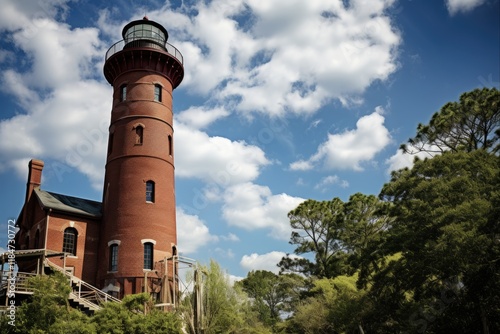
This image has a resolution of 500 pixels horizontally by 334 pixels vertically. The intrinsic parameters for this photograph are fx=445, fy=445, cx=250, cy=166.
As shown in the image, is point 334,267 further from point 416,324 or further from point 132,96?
point 132,96

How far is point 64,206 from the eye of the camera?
27.2m

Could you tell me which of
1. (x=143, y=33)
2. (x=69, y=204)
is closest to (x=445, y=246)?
(x=69, y=204)

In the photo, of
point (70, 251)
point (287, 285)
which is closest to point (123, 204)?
point (70, 251)

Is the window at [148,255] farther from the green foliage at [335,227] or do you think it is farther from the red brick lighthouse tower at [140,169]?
the green foliage at [335,227]

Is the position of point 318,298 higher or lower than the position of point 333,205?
lower

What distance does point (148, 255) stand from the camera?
26.9m

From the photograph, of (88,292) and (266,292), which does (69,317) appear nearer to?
(88,292)

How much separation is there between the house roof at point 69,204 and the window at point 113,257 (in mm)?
2494

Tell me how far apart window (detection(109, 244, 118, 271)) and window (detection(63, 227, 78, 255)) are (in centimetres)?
211

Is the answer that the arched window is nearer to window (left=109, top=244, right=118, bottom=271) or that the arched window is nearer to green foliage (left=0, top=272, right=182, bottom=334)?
window (left=109, top=244, right=118, bottom=271)

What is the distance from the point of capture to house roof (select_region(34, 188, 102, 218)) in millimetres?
26625

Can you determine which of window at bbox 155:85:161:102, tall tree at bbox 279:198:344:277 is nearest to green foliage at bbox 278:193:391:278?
tall tree at bbox 279:198:344:277

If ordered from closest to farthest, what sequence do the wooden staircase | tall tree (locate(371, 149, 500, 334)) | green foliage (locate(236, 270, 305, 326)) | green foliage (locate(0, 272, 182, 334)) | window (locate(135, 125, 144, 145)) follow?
tall tree (locate(371, 149, 500, 334)) < green foliage (locate(0, 272, 182, 334)) < the wooden staircase < window (locate(135, 125, 144, 145)) < green foliage (locate(236, 270, 305, 326))

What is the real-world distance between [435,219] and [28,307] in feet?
54.8
